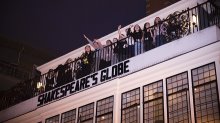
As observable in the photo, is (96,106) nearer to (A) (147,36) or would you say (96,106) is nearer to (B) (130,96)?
(B) (130,96)

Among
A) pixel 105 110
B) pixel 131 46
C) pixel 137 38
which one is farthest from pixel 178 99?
pixel 131 46

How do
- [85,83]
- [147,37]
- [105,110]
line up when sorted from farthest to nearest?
1. [85,83]
2. [147,37]
3. [105,110]

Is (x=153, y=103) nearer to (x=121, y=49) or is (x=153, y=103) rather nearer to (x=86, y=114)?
(x=86, y=114)

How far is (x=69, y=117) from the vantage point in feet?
59.3

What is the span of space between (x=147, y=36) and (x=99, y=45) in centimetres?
333

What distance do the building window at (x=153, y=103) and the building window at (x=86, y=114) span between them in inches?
106

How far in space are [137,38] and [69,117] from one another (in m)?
4.33

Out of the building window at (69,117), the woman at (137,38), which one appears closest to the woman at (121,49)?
the woman at (137,38)

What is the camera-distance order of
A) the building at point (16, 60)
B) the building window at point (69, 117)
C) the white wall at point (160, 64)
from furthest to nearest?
the building at point (16, 60) < the building window at point (69, 117) < the white wall at point (160, 64)

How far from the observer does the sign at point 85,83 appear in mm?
17228

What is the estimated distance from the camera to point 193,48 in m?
15.0

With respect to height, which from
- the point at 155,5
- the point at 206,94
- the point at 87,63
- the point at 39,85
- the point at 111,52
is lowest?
the point at 206,94

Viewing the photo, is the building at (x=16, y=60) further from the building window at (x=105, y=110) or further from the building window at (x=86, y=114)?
the building window at (x=105, y=110)

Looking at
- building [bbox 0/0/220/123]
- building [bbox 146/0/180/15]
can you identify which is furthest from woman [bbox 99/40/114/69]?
building [bbox 146/0/180/15]
